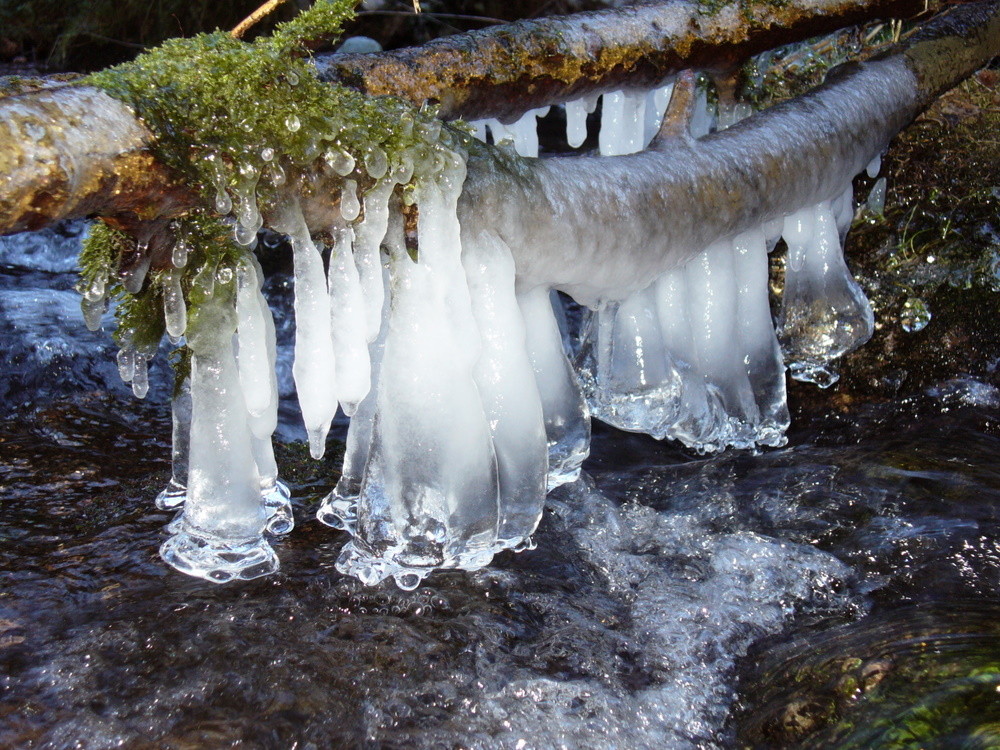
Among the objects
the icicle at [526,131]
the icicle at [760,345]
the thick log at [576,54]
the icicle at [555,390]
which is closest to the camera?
the icicle at [555,390]

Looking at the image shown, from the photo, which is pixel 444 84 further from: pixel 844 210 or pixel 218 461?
pixel 844 210

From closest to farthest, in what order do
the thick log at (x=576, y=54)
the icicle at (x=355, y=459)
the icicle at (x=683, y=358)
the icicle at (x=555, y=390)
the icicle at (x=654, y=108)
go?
the icicle at (x=355, y=459) < the icicle at (x=555, y=390) < the thick log at (x=576, y=54) < the icicle at (x=683, y=358) < the icicle at (x=654, y=108)

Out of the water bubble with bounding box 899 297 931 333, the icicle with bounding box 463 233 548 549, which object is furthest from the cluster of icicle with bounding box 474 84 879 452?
the icicle with bounding box 463 233 548 549

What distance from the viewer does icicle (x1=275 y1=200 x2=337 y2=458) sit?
2.17 m

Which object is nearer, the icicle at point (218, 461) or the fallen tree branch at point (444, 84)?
the fallen tree branch at point (444, 84)

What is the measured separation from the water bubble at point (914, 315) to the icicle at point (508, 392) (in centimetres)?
215

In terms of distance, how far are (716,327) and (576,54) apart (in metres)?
1.11

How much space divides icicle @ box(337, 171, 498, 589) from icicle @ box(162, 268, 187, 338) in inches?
19.0

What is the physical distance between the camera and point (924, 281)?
4.13 m

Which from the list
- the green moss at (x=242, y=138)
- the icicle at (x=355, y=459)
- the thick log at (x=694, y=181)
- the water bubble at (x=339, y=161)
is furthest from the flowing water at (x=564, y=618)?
the water bubble at (x=339, y=161)

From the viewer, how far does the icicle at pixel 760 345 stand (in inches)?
145

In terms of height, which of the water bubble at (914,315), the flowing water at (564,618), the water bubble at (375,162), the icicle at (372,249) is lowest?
the flowing water at (564,618)

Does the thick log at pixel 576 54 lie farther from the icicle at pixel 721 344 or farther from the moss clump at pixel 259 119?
the moss clump at pixel 259 119

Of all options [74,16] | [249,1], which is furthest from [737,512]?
[74,16]
